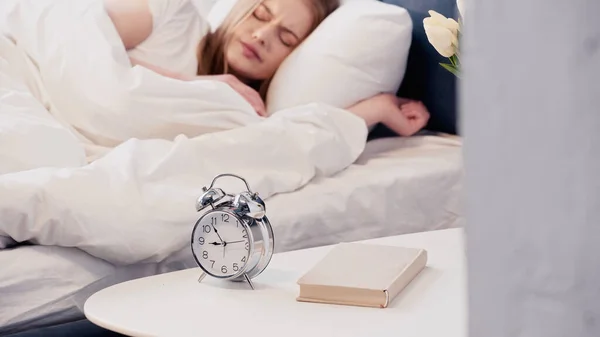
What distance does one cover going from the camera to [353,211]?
1.58m

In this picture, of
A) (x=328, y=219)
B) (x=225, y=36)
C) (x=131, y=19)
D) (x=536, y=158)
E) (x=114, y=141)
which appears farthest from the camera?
(x=225, y=36)

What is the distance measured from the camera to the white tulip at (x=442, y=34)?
1.13 metres

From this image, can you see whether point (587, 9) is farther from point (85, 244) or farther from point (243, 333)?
point (85, 244)

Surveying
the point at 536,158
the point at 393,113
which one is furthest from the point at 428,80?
the point at 536,158

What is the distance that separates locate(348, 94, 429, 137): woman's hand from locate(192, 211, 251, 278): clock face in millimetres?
833

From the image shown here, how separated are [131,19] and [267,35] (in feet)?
1.03

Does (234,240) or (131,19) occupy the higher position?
(131,19)

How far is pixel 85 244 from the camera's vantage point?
4.10ft

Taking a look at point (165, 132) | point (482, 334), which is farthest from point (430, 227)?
point (482, 334)

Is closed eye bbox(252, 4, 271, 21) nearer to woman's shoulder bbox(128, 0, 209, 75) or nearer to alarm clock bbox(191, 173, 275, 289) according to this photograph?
woman's shoulder bbox(128, 0, 209, 75)

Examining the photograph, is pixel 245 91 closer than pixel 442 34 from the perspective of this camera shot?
No

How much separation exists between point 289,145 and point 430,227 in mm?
360

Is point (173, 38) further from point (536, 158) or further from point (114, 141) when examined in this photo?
point (536, 158)

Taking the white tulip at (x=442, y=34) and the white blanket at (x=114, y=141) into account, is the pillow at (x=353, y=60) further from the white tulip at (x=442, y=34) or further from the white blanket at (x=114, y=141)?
the white tulip at (x=442, y=34)
